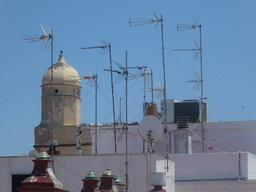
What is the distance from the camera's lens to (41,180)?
20672 mm

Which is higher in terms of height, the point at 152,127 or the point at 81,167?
the point at 152,127

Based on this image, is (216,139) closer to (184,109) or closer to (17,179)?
(184,109)

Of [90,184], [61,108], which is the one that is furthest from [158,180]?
[61,108]

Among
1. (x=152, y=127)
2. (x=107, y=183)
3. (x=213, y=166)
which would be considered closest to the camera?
(x=107, y=183)

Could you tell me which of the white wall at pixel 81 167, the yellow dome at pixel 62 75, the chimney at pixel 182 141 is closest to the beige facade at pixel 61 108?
the yellow dome at pixel 62 75

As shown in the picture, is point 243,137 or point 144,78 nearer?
point 144,78

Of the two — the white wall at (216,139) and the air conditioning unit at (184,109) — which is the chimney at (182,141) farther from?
the air conditioning unit at (184,109)

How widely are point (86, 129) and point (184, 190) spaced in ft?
27.2

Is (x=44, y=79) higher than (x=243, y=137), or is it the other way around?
(x=44, y=79)

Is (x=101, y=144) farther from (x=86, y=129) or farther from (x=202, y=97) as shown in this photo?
(x=202, y=97)

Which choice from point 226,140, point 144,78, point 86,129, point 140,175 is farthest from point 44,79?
point 140,175

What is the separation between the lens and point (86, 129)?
43.5m

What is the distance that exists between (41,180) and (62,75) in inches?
944

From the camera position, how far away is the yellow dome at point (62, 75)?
44188mm
